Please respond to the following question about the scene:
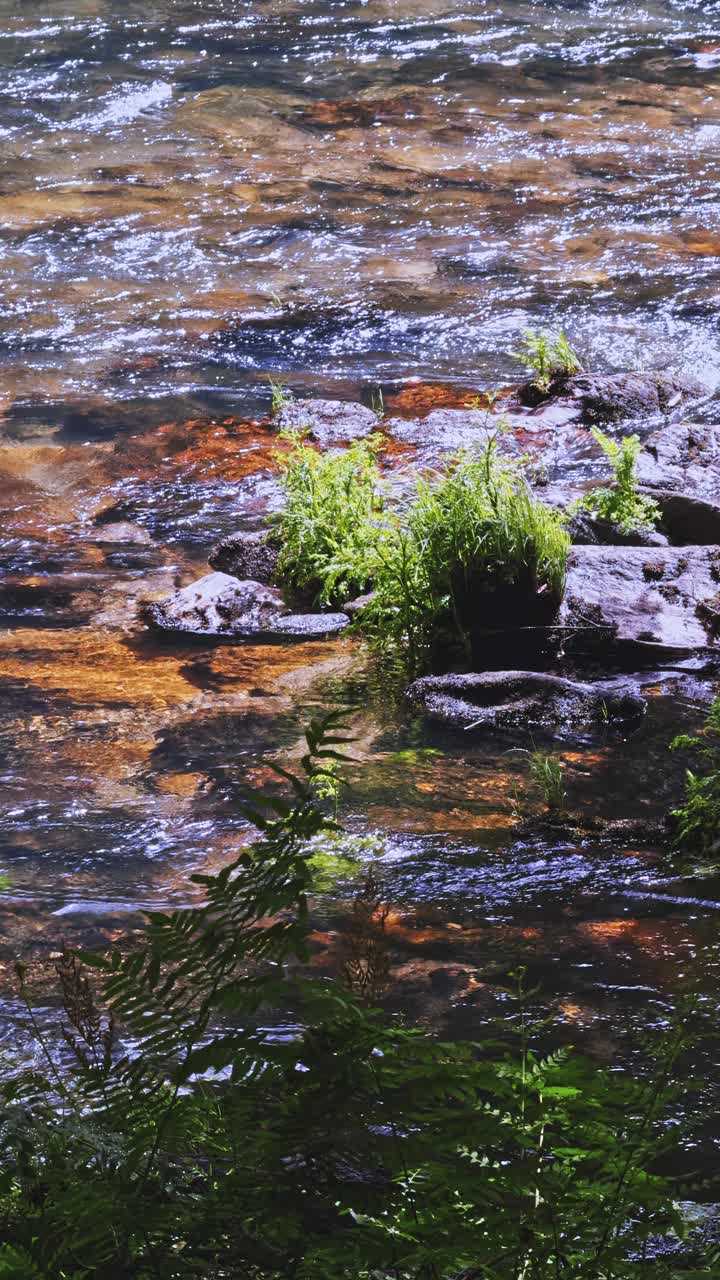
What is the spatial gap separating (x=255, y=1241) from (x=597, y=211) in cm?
1486

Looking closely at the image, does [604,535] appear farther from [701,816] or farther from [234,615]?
[701,816]

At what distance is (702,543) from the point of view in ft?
26.9

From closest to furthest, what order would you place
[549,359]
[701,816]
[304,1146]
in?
[304,1146]
[701,816]
[549,359]

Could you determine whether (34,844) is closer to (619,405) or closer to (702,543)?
(702,543)

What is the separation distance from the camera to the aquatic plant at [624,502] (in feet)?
26.4

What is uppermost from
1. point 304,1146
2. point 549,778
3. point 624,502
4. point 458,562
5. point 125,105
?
point 125,105

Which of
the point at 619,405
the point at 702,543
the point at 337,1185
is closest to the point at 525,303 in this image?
the point at 619,405

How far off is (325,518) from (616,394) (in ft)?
12.8

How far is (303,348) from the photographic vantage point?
12648 mm

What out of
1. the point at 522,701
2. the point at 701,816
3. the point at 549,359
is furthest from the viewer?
the point at 549,359

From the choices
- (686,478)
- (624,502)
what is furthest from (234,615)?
(686,478)

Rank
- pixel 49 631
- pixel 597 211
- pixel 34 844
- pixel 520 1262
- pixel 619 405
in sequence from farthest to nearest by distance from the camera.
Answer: pixel 597 211 → pixel 619 405 → pixel 49 631 → pixel 34 844 → pixel 520 1262

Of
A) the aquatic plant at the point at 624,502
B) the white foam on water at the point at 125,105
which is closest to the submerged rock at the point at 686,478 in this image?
the aquatic plant at the point at 624,502

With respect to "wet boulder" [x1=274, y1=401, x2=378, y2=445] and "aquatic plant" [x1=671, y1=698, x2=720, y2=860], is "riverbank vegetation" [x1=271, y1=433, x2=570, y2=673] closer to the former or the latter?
"aquatic plant" [x1=671, y1=698, x2=720, y2=860]
